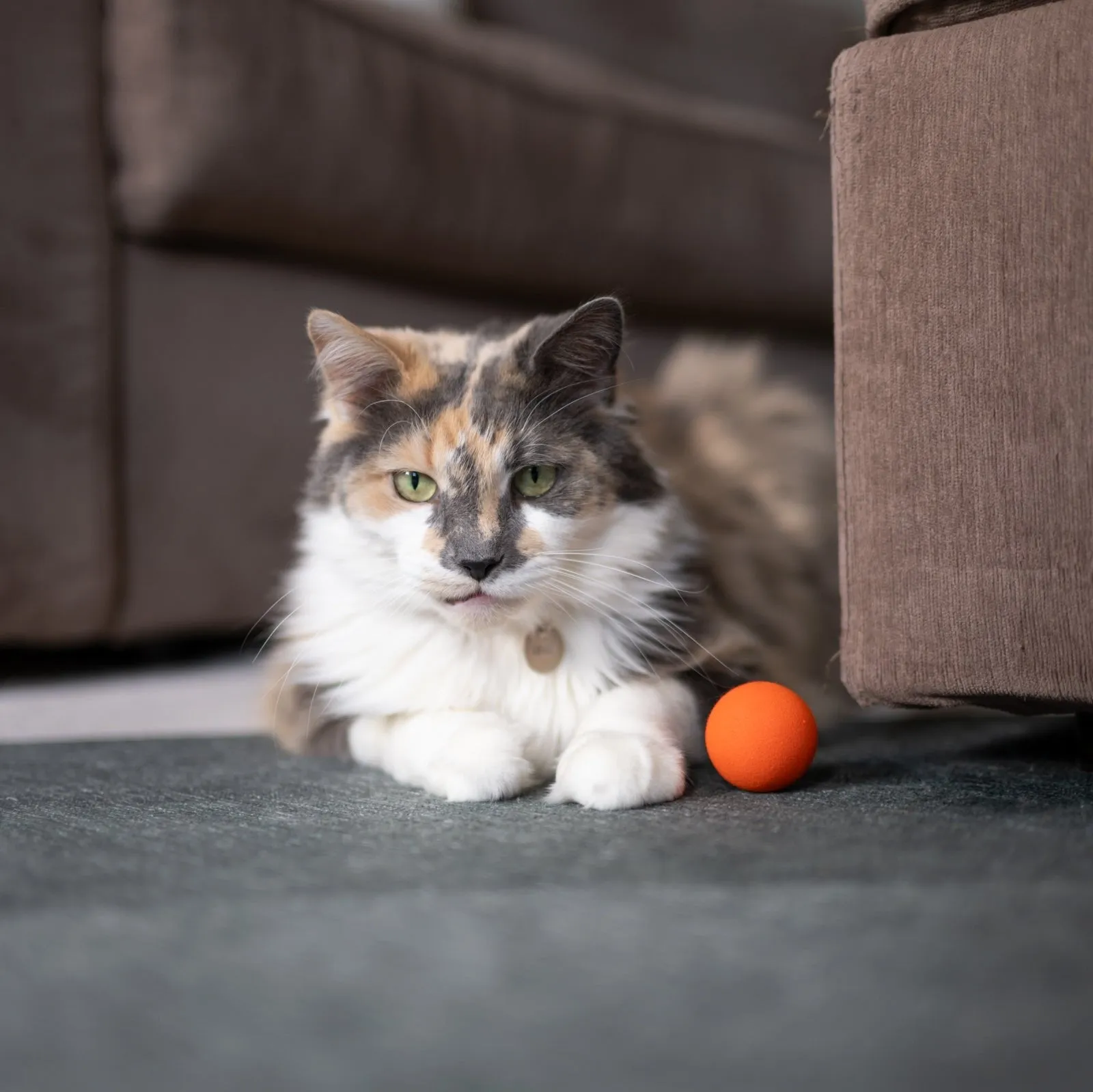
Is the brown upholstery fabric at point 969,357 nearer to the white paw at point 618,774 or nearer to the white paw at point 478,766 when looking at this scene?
the white paw at point 618,774

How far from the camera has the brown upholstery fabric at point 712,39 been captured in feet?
10.2

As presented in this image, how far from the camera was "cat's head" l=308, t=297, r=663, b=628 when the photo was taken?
120 cm

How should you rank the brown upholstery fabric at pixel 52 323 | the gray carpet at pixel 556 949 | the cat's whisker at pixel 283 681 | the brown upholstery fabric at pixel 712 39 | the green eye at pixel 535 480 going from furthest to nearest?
the brown upholstery fabric at pixel 712 39
the brown upholstery fabric at pixel 52 323
the cat's whisker at pixel 283 681
the green eye at pixel 535 480
the gray carpet at pixel 556 949

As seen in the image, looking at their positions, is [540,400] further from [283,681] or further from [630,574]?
[283,681]

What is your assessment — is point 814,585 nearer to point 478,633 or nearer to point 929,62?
point 478,633

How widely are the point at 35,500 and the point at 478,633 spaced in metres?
0.99

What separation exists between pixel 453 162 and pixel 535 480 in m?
1.19

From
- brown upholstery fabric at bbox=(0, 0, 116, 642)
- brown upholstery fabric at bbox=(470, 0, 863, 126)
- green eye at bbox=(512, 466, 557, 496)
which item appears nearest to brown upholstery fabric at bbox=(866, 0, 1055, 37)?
green eye at bbox=(512, 466, 557, 496)

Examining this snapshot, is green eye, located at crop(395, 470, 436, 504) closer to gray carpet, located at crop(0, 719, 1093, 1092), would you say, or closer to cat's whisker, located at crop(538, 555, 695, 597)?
cat's whisker, located at crop(538, 555, 695, 597)

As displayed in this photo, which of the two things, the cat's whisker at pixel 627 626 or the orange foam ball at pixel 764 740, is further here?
the cat's whisker at pixel 627 626

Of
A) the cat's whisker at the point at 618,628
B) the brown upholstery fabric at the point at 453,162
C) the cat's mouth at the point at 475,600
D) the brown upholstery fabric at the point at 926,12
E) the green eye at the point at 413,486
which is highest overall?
the brown upholstery fabric at the point at 453,162

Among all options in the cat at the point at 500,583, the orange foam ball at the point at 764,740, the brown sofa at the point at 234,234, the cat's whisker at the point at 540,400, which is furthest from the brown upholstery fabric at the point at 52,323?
the orange foam ball at the point at 764,740

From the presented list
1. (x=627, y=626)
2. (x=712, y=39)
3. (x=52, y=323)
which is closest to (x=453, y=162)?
(x=52, y=323)

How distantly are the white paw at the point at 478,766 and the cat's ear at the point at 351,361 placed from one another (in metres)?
0.43
